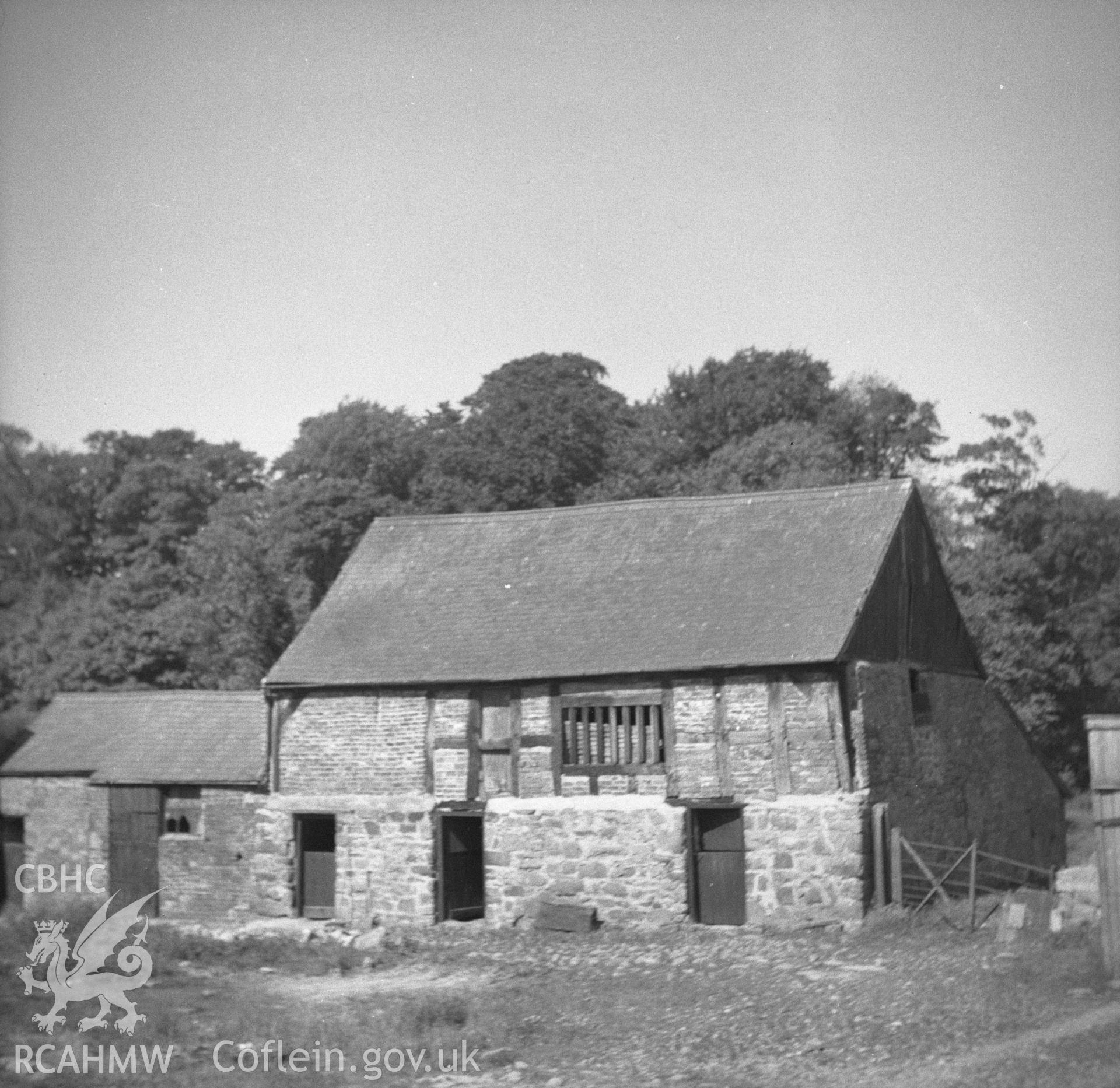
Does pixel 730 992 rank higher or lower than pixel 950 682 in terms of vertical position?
lower

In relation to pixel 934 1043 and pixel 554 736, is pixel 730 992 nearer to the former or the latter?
pixel 934 1043

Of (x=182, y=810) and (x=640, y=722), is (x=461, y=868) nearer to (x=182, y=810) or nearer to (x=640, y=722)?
(x=640, y=722)


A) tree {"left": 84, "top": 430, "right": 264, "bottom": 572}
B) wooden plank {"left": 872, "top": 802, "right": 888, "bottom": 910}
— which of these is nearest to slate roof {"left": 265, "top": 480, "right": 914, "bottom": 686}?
wooden plank {"left": 872, "top": 802, "right": 888, "bottom": 910}

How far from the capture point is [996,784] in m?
26.4

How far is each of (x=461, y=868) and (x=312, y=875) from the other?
2543 millimetres

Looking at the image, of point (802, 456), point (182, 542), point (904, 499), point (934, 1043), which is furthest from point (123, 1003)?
point (182, 542)

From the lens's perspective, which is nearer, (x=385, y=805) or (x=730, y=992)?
(x=730, y=992)

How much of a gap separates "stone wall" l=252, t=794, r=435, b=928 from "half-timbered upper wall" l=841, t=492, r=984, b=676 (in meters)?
7.44

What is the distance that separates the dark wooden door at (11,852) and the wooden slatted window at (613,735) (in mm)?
12090

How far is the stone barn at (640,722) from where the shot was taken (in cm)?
2212

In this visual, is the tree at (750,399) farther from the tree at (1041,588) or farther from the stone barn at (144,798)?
the stone barn at (144,798)

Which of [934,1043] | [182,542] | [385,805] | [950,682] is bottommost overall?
[934,1043]

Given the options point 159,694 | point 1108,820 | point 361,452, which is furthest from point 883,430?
point 1108,820

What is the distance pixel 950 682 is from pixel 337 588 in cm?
1093
